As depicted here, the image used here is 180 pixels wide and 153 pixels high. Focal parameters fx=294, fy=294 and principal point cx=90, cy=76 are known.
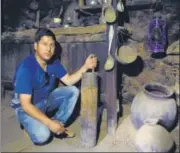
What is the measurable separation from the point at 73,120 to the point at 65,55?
0.92 metres

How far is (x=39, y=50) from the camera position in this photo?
315cm

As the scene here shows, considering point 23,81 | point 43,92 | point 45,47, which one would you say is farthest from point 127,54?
point 23,81

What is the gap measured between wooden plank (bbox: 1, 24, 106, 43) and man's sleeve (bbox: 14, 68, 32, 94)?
101cm

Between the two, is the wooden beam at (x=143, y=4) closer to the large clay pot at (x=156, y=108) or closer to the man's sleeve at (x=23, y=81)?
the large clay pot at (x=156, y=108)

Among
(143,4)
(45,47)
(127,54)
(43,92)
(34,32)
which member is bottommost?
(43,92)

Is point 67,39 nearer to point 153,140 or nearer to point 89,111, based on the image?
point 89,111

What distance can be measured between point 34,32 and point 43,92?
49.3 inches

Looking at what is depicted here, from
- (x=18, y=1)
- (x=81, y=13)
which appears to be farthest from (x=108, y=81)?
(x=18, y=1)

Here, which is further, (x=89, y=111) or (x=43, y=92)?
(x=43, y=92)

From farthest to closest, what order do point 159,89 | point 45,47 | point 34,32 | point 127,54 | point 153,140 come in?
1. point 34,32
2. point 127,54
3. point 159,89
4. point 45,47
5. point 153,140

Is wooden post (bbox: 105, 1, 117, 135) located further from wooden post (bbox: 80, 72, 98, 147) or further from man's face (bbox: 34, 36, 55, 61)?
man's face (bbox: 34, 36, 55, 61)

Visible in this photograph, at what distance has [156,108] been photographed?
115 inches

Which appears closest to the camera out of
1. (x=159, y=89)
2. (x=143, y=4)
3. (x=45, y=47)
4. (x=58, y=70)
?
(x=45, y=47)

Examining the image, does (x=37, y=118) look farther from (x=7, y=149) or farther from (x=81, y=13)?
(x=81, y=13)
